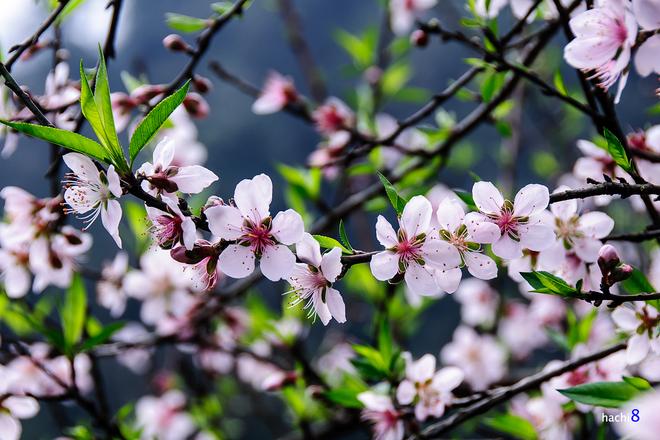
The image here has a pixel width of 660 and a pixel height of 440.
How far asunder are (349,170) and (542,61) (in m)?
1.18

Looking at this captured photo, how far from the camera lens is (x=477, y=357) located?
7.39ft

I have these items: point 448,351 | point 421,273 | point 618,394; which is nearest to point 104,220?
point 421,273


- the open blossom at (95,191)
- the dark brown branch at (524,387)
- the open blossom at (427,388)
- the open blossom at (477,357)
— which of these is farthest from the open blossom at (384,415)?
the open blossom at (477,357)

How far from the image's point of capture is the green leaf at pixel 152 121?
70 centimetres

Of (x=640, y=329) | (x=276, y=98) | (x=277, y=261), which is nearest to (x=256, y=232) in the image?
(x=277, y=261)

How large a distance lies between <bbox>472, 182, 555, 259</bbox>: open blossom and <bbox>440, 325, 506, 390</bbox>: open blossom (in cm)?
144

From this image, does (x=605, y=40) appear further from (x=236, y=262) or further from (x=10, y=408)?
(x=10, y=408)

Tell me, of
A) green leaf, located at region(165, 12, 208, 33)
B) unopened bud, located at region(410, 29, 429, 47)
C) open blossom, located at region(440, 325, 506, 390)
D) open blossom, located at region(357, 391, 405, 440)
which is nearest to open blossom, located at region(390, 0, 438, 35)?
unopened bud, located at region(410, 29, 429, 47)

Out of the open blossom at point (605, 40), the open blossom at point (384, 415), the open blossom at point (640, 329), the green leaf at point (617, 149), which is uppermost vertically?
the open blossom at point (605, 40)

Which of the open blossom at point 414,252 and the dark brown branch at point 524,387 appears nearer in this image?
the open blossom at point 414,252

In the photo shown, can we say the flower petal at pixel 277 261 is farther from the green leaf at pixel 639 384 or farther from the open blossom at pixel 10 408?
the open blossom at pixel 10 408

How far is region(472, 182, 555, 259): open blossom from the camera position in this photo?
76 cm

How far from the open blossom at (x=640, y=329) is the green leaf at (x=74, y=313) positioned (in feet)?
3.17

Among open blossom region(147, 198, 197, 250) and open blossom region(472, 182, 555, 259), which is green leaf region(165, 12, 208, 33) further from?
open blossom region(472, 182, 555, 259)
